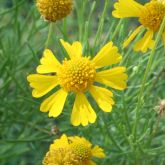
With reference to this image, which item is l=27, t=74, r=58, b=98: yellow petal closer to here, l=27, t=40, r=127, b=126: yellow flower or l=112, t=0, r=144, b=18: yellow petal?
l=27, t=40, r=127, b=126: yellow flower

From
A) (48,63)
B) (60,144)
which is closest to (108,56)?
(48,63)

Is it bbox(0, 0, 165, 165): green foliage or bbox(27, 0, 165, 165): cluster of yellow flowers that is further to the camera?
bbox(0, 0, 165, 165): green foliage

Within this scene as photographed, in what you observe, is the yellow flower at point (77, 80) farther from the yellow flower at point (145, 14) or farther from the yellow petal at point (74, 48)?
the yellow flower at point (145, 14)

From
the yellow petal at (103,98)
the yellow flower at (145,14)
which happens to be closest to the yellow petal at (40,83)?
the yellow petal at (103,98)

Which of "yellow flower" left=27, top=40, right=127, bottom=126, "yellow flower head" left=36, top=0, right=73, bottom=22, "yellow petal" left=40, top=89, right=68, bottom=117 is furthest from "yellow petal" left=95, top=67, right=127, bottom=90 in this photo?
"yellow flower head" left=36, top=0, right=73, bottom=22

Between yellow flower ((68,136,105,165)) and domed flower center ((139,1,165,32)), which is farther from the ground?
domed flower center ((139,1,165,32))

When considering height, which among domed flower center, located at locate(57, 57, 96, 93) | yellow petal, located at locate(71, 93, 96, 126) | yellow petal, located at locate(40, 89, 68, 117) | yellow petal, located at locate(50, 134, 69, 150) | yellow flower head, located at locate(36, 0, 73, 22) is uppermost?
yellow flower head, located at locate(36, 0, 73, 22)

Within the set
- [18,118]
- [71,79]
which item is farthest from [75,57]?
[18,118]
